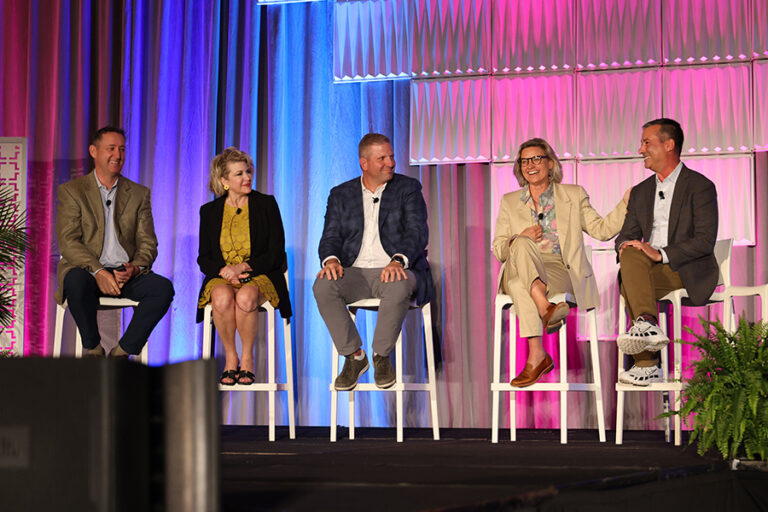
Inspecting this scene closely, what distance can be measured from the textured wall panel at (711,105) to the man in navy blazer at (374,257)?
4.84ft

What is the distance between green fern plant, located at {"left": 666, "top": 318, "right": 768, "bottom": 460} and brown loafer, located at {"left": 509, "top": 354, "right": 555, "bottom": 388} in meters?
0.81

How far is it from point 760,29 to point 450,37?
5.12 ft

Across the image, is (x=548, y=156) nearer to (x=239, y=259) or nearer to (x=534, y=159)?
(x=534, y=159)

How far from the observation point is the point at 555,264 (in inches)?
150

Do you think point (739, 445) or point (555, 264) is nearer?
point (739, 445)

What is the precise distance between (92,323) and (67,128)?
1.76 m

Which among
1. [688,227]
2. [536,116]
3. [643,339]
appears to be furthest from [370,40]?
[643,339]

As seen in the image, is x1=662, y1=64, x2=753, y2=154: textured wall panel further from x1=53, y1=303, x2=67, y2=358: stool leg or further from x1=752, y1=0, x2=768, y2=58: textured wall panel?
x1=53, y1=303, x2=67, y2=358: stool leg

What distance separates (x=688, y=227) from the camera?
3.74 metres

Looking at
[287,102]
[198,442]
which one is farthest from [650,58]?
[198,442]

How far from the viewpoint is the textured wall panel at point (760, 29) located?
4.38 meters

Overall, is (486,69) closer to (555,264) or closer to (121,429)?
(555,264)

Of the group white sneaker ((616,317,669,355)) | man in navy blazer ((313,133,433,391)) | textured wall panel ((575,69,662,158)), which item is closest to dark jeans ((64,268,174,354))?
man in navy blazer ((313,133,433,391))

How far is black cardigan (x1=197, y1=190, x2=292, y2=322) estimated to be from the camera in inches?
159
